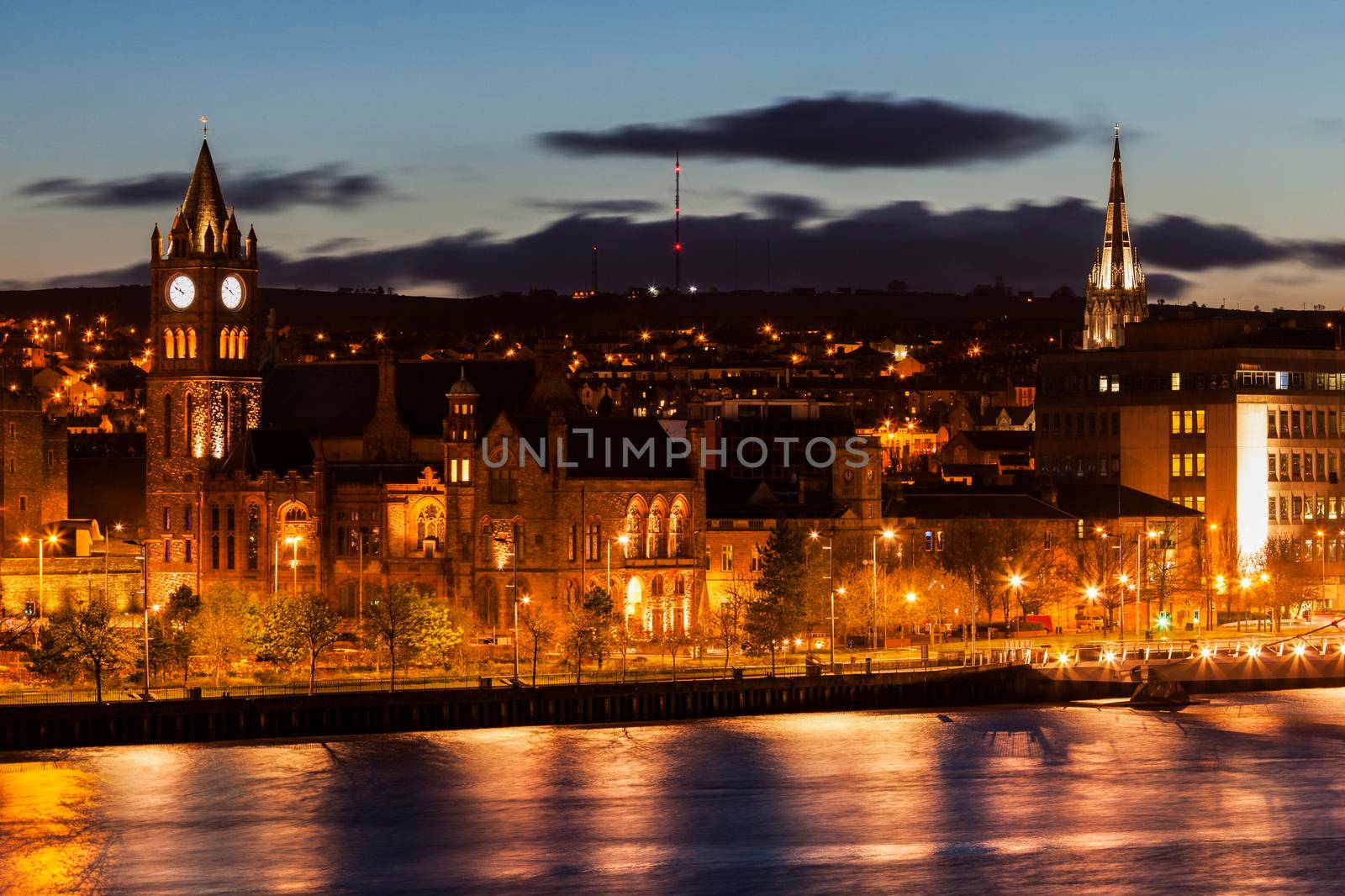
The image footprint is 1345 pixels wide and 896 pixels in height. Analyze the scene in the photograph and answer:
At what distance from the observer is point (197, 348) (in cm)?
14988

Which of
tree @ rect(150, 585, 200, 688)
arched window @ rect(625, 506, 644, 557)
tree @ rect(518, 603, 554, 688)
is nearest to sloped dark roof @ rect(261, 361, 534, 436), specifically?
arched window @ rect(625, 506, 644, 557)

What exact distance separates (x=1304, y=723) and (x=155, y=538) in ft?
199

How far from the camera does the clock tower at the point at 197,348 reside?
489ft

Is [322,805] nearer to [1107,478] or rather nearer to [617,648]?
[617,648]

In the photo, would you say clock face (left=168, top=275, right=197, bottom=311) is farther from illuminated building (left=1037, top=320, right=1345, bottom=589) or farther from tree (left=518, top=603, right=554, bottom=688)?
illuminated building (left=1037, top=320, right=1345, bottom=589)

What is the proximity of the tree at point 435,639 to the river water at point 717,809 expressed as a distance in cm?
1026

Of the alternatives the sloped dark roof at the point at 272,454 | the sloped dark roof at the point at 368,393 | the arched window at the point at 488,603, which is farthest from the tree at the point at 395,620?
the sloped dark roof at the point at 368,393

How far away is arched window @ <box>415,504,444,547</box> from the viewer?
142250 mm

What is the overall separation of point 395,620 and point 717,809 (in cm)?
3289

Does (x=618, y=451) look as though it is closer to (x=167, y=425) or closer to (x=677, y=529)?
(x=677, y=529)

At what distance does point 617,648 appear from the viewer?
13250 centimetres

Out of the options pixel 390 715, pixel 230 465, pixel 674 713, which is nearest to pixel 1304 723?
pixel 674 713

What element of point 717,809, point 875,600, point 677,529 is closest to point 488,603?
point 677,529

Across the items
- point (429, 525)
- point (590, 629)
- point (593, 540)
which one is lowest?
point (590, 629)
